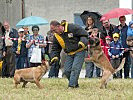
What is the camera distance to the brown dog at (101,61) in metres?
11.3

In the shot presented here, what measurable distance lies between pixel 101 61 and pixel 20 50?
192 inches

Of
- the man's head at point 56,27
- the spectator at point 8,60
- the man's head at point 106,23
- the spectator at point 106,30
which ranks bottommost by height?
the spectator at point 8,60

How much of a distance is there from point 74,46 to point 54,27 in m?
0.75

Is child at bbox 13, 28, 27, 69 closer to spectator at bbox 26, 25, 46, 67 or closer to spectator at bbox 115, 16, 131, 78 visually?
spectator at bbox 26, 25, 46, 67

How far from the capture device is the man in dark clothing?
11.1 meters

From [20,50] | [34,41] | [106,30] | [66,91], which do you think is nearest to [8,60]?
[20,50]

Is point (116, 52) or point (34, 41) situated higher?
point (34, 41)

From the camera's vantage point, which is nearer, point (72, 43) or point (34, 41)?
point (72, 43)

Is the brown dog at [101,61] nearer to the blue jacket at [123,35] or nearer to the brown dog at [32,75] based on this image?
the brown dog at [32,75]

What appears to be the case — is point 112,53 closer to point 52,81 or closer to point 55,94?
point 52,81

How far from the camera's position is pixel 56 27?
35.9 feet

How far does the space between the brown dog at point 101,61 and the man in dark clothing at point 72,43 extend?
0.44 m

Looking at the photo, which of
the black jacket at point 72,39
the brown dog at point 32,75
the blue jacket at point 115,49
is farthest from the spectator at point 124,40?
the brown dog at point 32,75

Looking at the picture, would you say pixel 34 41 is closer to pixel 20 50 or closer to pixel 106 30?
pixel 20 50
